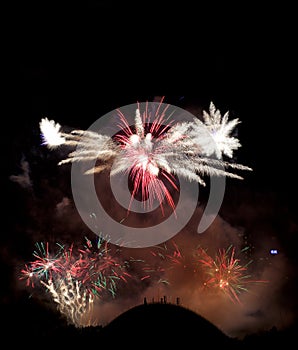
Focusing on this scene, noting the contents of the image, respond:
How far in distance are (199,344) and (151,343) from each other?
5657mm

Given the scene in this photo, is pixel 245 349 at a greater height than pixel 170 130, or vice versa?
pixel 170 130

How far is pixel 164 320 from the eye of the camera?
41.3 m

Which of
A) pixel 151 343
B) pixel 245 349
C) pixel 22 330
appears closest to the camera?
pixel 151 343

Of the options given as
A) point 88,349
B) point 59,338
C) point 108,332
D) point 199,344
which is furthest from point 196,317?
point 59,338

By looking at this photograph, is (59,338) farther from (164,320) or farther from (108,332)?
(164,320)

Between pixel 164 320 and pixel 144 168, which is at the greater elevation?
pixel 144 168

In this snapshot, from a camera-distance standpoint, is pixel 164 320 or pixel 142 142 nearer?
pixel 142 142

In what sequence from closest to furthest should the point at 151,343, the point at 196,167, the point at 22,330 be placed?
1. the point at 196,167
2. the point at 151,343
3. the point at 22,330

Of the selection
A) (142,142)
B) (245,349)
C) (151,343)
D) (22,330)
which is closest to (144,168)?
(142,142)

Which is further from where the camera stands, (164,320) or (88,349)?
(164,320)

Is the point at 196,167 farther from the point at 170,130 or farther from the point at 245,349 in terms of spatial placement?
the point at 245,349

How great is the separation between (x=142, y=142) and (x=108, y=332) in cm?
2941

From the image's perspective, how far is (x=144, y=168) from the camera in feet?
71.4

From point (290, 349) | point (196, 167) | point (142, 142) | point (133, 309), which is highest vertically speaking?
point (142, 142)
